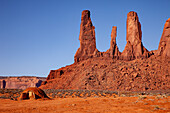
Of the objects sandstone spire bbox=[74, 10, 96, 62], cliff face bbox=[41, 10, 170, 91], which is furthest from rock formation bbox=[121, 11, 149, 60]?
sandstone spire bbox=[74, 10, 96, 62]

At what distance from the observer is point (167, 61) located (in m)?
62.1

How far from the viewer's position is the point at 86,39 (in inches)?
2840

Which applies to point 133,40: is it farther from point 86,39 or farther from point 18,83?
point 18,83

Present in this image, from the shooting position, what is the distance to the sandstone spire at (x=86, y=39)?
2763 inches

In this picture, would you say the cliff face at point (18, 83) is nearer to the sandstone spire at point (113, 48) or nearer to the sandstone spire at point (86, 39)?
the sandstone spire at point (86, 39)

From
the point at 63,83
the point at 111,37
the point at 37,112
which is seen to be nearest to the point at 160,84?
the point at 111,37

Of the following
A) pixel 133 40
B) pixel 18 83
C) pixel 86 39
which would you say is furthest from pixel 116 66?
pixel 18 83

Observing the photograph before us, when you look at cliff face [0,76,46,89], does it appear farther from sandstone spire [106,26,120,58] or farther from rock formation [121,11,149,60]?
rock formation [121,11,149,60]

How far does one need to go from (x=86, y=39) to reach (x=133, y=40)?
15.5 m

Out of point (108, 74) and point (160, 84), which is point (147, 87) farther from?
point (108, 74)

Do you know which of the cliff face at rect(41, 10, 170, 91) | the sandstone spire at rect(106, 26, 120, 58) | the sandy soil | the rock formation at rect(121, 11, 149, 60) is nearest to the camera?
the sandy soil

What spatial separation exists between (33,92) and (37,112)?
34.6ft

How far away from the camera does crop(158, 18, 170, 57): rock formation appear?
6419cm

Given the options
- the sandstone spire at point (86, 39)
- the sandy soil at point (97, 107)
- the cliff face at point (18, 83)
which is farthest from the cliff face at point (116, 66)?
the cliff face at point (18, 83)
